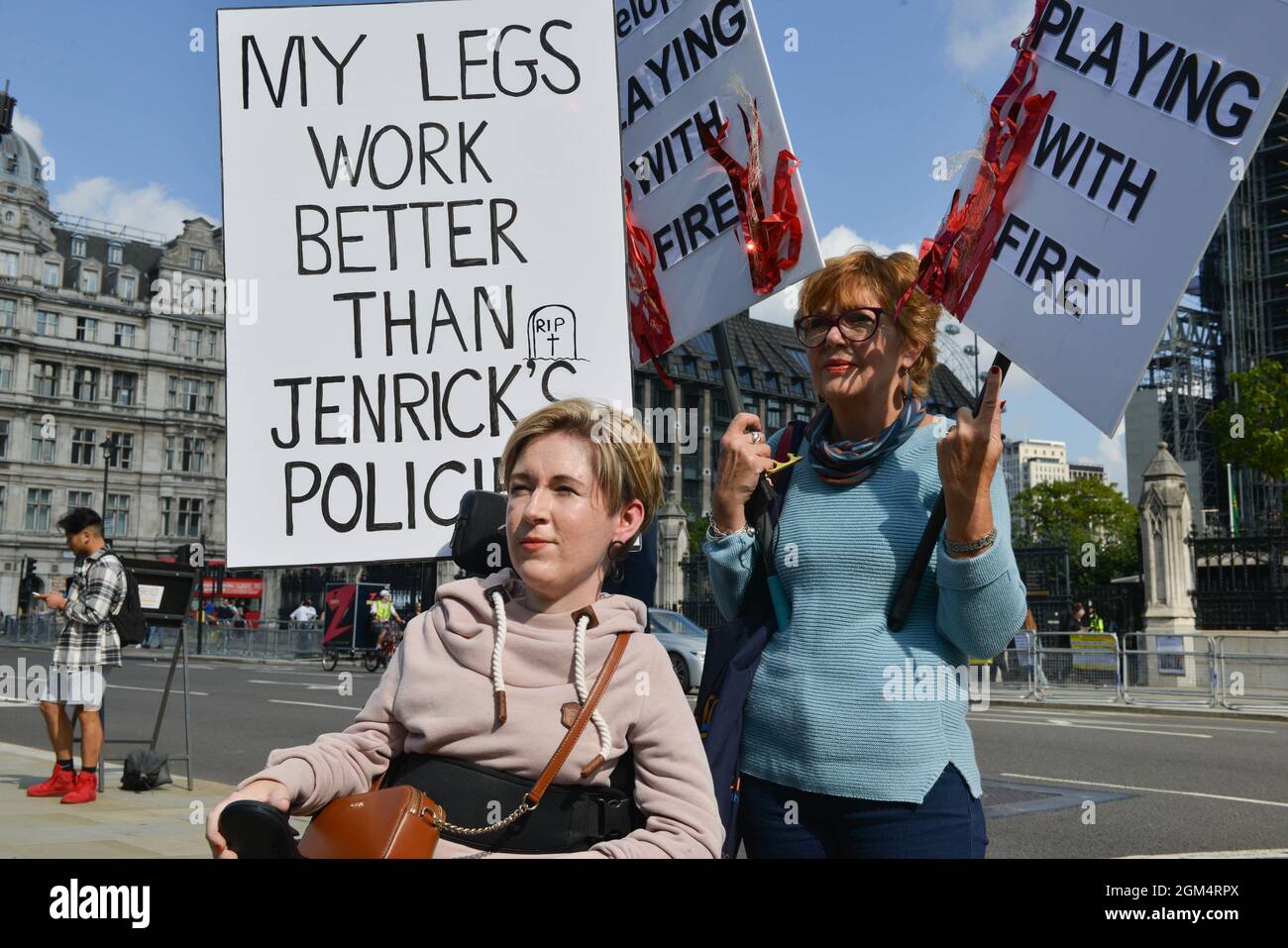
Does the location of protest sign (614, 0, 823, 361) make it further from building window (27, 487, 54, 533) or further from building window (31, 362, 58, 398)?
building window (27, 487, 54, 533)

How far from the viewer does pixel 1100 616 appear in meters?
25.1

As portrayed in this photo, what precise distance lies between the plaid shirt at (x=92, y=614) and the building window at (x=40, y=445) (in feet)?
196

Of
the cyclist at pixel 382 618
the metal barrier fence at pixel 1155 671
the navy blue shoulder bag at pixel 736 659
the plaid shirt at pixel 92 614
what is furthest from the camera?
the cyclist at pixel 382 618

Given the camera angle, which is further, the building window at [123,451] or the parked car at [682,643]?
the building window at [123,451]

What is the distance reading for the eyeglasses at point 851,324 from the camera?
2.25m

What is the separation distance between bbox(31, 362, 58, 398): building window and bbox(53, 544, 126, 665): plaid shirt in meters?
60.4

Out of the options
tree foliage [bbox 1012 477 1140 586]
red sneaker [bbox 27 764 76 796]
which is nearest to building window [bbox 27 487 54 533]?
tree foliage [bbox 1012 477 1140 586]

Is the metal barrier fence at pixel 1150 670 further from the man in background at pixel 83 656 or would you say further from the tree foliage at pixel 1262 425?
the man in background at pixel 83 656

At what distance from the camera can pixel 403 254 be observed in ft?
10.3

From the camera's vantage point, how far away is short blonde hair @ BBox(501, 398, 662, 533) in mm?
2061

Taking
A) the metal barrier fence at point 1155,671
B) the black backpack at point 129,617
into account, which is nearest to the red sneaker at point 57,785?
the black backpack at point 129,617

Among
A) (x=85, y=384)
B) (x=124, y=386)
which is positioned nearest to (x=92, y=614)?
(x=85, y=384)
